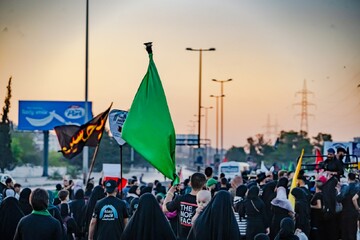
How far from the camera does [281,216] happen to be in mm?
13789

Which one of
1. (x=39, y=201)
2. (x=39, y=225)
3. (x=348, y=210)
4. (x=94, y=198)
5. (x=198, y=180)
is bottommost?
(x=348, y=210)

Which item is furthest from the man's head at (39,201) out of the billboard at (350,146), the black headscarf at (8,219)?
the billboard at (350,146)

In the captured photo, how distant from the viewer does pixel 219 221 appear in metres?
9.36

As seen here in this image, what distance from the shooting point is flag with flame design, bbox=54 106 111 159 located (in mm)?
19484

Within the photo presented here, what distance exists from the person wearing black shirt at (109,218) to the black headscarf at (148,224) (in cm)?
203

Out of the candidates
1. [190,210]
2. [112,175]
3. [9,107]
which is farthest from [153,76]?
[9,107]

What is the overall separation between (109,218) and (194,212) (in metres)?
1.29

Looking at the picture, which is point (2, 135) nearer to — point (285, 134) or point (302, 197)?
point (285, 134)

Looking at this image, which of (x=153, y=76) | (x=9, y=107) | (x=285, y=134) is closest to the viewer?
(x=153, y=76)

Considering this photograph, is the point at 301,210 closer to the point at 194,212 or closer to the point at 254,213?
the point at 254,213

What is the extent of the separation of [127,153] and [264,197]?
83.1m

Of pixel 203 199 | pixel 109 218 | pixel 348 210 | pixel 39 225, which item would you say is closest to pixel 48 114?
pixel 348 210

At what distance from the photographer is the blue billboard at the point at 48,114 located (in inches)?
1859

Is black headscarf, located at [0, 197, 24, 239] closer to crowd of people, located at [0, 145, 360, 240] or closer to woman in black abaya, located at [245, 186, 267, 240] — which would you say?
crowd of people, located at [0, 145, 360, 240]
